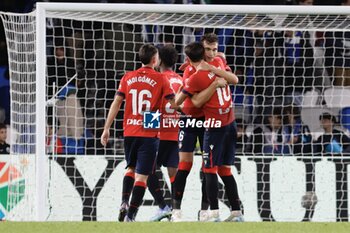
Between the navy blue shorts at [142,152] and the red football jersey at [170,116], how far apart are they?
41 centimetres

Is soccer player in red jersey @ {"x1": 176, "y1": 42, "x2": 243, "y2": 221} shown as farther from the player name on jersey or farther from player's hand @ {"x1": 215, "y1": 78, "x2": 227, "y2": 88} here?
the player name on jersey

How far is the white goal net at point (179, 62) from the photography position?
12977 millimetres

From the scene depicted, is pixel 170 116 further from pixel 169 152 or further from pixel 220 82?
pixel 220 82

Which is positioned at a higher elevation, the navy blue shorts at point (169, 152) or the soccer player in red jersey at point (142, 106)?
the soccer player in red jersey at point (142, 106)

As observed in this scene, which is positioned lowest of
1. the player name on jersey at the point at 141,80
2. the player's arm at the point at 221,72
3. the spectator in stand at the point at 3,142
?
the spectator in stand at the point at 3,142

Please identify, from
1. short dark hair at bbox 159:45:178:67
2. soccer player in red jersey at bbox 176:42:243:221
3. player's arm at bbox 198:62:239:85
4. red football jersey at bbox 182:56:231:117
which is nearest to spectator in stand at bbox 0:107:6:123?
short dark hair at bbox 159:45:178:67

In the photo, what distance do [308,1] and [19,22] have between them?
14.6 feet

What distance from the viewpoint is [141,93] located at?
11797 millimetres

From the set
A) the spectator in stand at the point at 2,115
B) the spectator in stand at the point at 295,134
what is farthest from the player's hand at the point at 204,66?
the spectator in stand at the point at 2,115

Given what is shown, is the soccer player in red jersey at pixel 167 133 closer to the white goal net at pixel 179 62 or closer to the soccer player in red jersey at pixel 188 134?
the soccer player in red jersey at pixel 188 134

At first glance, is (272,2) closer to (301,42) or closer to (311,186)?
(301,42)

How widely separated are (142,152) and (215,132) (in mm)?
739

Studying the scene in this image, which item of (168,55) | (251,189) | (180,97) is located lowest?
(251,189)
